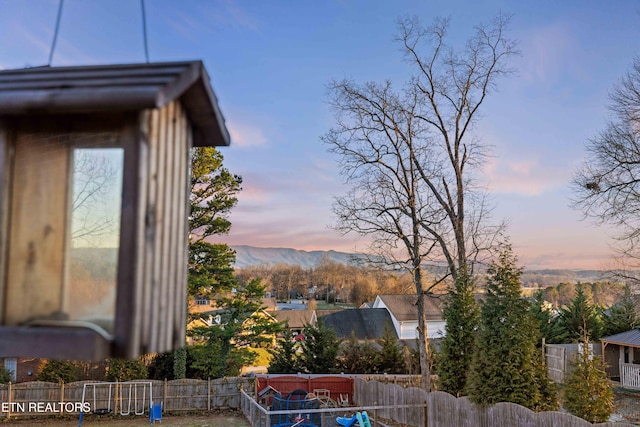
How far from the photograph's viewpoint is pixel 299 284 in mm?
76125

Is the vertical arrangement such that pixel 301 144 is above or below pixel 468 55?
below

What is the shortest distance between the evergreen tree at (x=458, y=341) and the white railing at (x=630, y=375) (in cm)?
1015

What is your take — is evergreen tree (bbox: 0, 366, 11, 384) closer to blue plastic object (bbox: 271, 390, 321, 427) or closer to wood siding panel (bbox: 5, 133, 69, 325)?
blue plastic object (bbox: 271, 390, 321, 427)

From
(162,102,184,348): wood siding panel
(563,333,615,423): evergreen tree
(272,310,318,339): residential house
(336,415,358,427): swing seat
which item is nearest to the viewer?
(162,102,184,348): wood siding panel

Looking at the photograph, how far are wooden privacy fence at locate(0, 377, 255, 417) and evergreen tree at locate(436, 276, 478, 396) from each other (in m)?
7.59

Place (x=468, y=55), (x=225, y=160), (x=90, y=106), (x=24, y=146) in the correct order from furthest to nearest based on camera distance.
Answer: (x=225, y=160) → (x=468, y=55) → (x=24, y=146) → (x=90, y=106)

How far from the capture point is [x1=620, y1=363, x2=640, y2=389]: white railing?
18719 mm

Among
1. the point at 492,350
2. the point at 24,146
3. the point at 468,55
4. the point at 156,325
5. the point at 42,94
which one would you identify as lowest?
the point at 492,350

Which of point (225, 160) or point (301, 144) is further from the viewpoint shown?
point (225, 160)

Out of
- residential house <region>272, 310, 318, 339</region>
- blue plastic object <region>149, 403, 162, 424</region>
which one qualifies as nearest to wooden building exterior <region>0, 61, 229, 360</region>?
blue plastic object <region>149, 403, 162, 424</region>

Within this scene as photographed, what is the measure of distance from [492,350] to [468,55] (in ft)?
33.6

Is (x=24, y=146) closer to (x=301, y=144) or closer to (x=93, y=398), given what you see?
(x=301, y=144)

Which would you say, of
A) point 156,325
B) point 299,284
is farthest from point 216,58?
point 299,284

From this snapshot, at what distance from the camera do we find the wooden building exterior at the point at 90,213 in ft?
5.52
